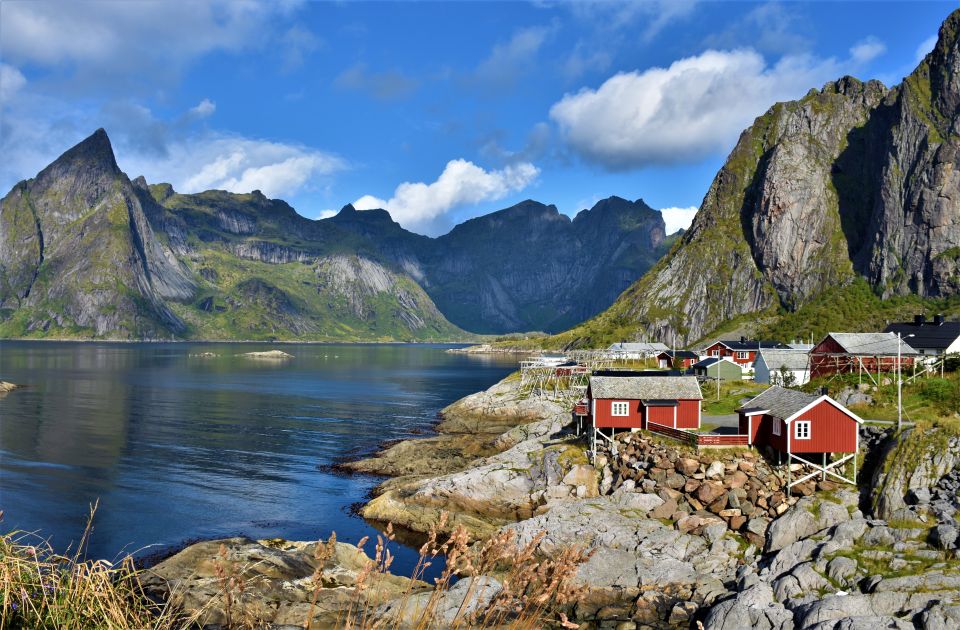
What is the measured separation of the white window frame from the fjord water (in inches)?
890

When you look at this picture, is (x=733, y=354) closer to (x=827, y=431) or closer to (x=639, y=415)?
(x=639, y=415)

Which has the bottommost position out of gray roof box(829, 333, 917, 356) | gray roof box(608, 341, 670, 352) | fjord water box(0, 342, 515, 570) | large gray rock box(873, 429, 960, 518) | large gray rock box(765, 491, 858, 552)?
fjord water box(0, 342, 515, 570)

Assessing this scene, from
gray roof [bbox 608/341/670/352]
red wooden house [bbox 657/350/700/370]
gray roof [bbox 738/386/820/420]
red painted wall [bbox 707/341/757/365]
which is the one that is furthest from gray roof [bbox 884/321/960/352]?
gray roof [bbox 608/341/670/352]

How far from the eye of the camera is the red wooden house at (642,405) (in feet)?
190

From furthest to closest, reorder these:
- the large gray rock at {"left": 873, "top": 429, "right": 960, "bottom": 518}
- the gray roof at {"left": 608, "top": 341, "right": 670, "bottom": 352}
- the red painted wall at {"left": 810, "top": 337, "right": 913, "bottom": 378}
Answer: the gray roof at {"left": 608, "top": 341, "right": 670, "bottom": 352}, the red painted wall at {"left": 810, "top": 337, "right": 913, "bottom": 378}, the large gray rock at {"left": 873, "top": 429, "right": 960, "bottom": 518}

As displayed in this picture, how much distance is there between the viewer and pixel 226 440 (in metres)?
87.5

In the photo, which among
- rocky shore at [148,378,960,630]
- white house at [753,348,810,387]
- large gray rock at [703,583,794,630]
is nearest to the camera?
large gray rock at [703,583,794,630]

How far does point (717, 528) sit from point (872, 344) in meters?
48.2

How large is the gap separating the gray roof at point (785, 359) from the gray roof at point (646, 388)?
131ft

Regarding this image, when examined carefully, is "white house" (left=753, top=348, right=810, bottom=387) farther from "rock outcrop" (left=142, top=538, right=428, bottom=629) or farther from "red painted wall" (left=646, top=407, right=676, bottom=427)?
"rock outcrop" (left=142, top=538, right=428, bottom=629)

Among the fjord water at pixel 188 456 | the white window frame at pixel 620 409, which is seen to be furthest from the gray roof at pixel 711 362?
the white window frame at pixel 620 409

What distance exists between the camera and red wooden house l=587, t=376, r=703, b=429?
57844 millimetres

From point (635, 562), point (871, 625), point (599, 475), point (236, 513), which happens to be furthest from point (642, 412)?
point (236, 513)

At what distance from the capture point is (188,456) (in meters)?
76.4
